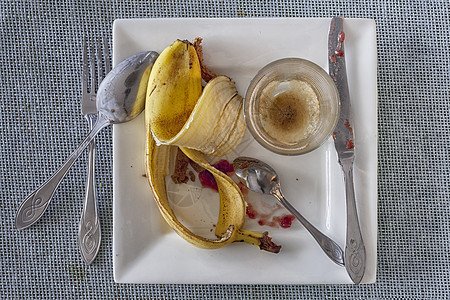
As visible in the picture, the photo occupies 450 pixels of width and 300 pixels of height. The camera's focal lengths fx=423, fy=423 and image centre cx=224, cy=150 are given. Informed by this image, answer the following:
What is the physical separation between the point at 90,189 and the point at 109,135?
10 cm

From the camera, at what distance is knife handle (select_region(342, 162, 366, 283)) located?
2.22 ft

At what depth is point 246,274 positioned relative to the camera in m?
0.69

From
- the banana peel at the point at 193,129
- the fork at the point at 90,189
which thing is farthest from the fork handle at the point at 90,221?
the banana peel at the point at 193,129

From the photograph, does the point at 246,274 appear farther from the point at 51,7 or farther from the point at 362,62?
the point at 51,7

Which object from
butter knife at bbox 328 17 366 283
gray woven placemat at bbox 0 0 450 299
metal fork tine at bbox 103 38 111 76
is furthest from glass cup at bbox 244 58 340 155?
metal fork tine at bbox 103 38 111 76

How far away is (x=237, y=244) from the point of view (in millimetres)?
690

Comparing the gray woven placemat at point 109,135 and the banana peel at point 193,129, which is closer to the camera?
the banana peel at point 193,129

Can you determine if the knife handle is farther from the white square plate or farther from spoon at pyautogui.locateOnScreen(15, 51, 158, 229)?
spoon at pyautogui.locateOnScreen(15, 51, 158, 229)

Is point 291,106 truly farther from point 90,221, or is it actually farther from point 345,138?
point 90,221

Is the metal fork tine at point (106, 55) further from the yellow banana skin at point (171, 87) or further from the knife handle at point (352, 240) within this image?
the knife handle at point (352, 240)

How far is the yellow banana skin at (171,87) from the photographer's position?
0.64 meters

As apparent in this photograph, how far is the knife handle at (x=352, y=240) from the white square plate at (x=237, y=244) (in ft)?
0.04

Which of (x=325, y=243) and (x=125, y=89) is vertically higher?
(x=125, y=89)

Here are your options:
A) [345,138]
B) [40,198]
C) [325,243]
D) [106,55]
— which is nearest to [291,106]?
[345,138]
